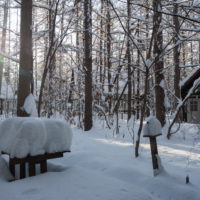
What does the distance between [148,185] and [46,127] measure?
1.91 m

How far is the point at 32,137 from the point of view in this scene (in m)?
3.32

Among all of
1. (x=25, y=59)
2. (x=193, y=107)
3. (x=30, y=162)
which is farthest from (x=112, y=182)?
(x=193, y=107)

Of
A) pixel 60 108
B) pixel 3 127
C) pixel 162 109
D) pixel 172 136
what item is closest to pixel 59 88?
pixel 60 108

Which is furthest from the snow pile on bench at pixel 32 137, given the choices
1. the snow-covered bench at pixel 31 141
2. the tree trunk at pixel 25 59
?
the tree trunk at pixel 25 59

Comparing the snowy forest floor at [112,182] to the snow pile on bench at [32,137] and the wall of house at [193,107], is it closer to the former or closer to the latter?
the snow pile on bench at [32,137]

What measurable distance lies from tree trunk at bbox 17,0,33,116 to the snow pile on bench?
2.24m

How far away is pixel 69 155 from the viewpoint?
16.1 feet

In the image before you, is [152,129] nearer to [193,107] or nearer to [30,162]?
[30,162]

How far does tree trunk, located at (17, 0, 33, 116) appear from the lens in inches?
227

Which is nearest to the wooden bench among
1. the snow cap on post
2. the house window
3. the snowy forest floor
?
the snowy forest floor

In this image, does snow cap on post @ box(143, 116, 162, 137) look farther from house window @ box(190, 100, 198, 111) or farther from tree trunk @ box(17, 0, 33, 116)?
house window @ box(190, 100, 198, 111)

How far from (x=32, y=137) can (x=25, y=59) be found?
10.6 feet

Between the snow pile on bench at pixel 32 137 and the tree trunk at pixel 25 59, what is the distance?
2243mm

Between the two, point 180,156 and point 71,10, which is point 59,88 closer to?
point 71,10
